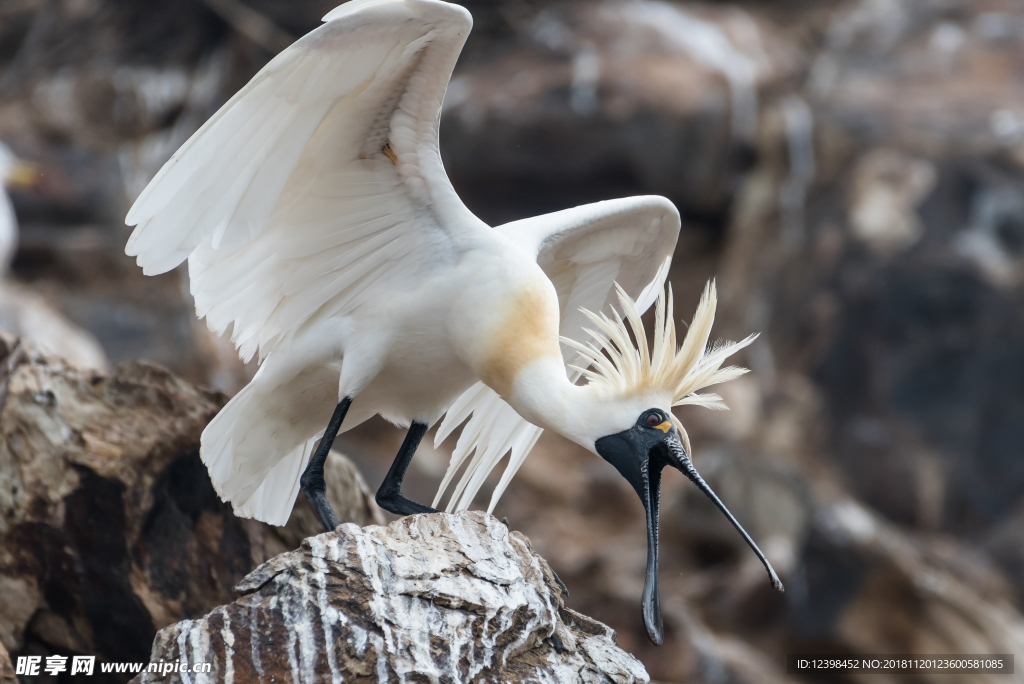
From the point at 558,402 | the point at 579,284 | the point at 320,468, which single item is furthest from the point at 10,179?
the point at 558,402

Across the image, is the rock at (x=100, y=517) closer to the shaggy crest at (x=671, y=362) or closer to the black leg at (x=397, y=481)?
the black leg at (x=397, y=481)

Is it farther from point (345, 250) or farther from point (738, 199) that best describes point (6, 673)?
point (738, 199)

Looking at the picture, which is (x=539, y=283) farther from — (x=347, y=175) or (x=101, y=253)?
(x=101, y=253)

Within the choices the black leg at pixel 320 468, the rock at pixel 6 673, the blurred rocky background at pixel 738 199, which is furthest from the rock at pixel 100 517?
the blurred rocky background at pixel 738 199

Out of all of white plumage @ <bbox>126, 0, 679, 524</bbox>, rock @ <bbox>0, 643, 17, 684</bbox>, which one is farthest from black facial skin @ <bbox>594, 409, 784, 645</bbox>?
rock @ <bbox>0, 643, 17, 684</bbox>

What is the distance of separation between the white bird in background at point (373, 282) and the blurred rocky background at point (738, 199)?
20.2 ft

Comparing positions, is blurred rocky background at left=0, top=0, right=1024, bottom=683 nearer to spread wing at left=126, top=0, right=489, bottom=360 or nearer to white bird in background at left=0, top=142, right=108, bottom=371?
white bird in background at left=0, top=142, right=108, bottom=371

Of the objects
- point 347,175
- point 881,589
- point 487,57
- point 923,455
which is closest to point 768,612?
point 881,589

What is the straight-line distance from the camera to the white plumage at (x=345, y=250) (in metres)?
4.38

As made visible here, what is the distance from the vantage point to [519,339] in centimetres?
482

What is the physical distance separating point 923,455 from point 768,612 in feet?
13.9

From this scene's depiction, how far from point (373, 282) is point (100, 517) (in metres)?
1.64

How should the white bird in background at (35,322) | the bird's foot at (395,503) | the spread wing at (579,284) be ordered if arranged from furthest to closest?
the white bird in background at (35,322) < the spread wing at (579,284) < the bird's foot at (395,503)

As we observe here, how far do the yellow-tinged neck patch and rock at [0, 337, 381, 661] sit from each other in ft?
5.26
